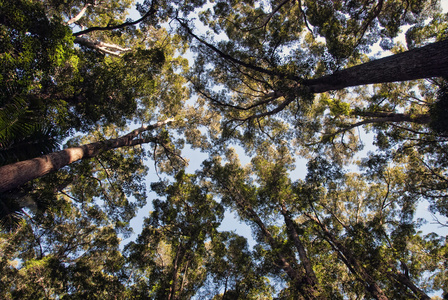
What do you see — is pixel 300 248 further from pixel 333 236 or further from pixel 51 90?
pixel 51 90

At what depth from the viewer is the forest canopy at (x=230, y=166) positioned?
18.7ft

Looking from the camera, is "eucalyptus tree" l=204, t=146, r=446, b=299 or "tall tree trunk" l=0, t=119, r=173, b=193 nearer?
"tall tree trunk" l=0, t=119, r=173, b=193

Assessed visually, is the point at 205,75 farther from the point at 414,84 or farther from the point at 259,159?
the point at 414,84

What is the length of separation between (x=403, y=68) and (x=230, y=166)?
9698 millimetres

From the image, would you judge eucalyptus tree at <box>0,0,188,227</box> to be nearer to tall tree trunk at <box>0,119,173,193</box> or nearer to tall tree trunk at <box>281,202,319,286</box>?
tall tree trunk at <box>0,119,173,193</box>

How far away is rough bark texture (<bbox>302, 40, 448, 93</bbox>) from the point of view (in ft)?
13.8

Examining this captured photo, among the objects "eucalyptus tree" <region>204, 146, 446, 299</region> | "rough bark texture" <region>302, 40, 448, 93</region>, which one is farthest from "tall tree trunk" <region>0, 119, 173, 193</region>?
"rough bark texture" <region>302, 40, 448, 93</region>

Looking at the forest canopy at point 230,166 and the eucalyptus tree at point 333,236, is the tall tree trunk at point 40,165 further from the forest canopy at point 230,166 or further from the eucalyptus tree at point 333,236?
the eucalyptus tree at point 333,236

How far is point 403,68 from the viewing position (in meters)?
4.70

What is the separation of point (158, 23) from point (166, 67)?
475 centimetres

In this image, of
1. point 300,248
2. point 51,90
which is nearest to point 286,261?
point 300,248

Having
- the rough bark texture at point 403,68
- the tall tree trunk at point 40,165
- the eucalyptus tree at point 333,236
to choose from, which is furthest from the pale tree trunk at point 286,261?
the tall tree trunk at point 40,165

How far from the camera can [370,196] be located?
13180mm

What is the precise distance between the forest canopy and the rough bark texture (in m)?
0.03
